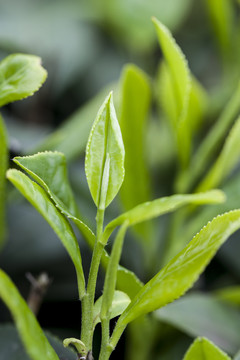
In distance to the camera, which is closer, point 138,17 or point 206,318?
point 206,318

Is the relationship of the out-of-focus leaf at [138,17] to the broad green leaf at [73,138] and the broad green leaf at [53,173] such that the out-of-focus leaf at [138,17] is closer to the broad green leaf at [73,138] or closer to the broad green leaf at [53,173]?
the broad green leaf at [73,138]

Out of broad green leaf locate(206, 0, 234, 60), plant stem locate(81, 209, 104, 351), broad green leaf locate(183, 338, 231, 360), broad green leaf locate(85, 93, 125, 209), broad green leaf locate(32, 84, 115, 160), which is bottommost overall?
broad green leaf locate(183, 338, 231, 360)

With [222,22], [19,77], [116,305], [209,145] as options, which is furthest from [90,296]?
[222,22]

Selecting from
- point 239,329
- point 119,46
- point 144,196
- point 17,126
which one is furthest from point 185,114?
point 119,46

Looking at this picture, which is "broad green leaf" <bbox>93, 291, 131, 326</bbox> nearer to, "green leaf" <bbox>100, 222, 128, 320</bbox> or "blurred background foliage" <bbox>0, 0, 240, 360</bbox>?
"green leaf" <bbox>100, 222, 128, 320</bbox>

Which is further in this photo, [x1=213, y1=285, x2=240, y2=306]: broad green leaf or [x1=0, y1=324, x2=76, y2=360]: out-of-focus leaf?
[x1=213, y1=285, x2=240, y2=306]: broad green leaf

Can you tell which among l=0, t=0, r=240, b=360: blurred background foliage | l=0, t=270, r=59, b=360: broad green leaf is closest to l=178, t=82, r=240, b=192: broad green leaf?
l=0, t=0, r=240, b=360: blurred background foliage

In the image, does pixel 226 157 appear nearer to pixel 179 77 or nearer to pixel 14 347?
pixel 179 77
